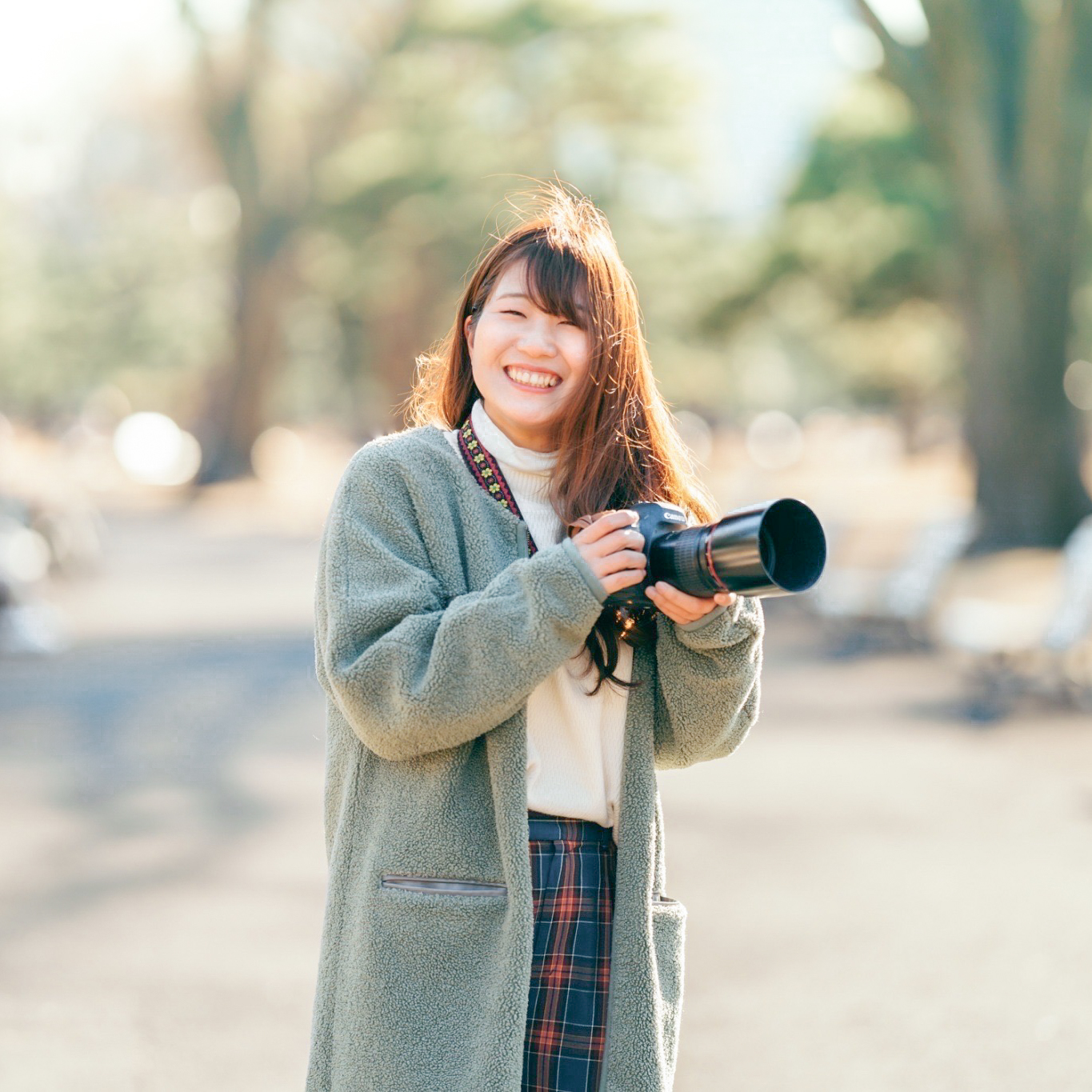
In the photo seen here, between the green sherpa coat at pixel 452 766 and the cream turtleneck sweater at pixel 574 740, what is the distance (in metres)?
0.03

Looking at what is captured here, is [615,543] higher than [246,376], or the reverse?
[246,376]

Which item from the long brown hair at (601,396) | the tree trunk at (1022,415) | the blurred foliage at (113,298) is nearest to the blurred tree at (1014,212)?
the tree trunk at (1022,415)

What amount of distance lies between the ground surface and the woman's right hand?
7.54 ft

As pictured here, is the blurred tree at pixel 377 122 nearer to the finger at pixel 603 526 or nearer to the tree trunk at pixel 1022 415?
the tree trunk at pixel 1022 415

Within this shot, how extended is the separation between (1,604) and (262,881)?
21.5ft

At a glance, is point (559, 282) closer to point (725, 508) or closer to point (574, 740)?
point (574, 740)

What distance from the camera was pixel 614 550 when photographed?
6.76ft

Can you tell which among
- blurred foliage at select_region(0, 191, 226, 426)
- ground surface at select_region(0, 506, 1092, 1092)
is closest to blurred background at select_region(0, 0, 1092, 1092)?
ground surface at select_region(0, 506, 1092, 1092)

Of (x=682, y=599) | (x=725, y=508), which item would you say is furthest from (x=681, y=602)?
(x=725, y=508)

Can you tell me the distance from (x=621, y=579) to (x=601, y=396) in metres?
0.34

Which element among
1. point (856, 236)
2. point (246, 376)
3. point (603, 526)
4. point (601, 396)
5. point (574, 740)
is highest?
point (856, 236)

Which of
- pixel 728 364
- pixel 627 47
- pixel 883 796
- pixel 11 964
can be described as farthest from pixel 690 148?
pixel 11 964

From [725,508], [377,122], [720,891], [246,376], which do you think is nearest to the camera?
[720,891]

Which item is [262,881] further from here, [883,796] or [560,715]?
[560,715]
